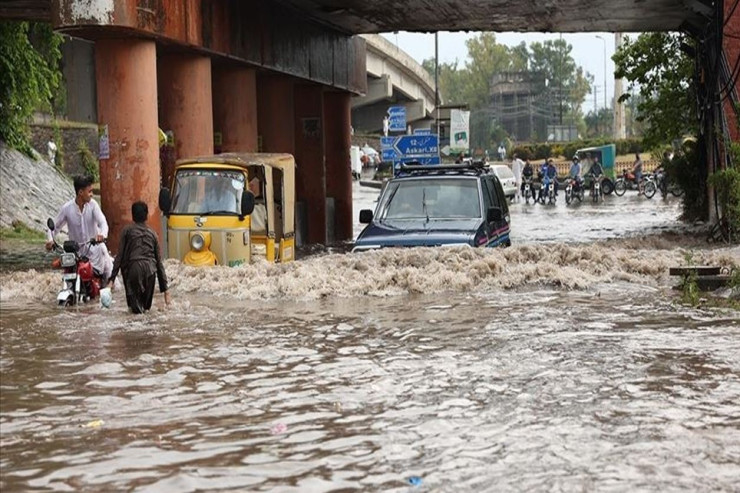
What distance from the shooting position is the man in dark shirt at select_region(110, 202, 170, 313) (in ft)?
44.9

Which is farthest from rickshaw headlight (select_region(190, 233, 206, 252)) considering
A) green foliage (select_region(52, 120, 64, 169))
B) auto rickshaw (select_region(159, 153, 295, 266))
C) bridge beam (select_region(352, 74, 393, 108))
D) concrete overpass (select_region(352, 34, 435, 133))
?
bridge beam (select_region(352, 74, 393, 108))

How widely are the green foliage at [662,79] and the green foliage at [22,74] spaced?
16.4 metres

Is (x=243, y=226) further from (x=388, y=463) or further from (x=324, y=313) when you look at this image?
(x=388, y=463)

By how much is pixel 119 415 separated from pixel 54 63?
2992cm

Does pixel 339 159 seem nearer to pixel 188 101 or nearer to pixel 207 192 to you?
pixel 188 101

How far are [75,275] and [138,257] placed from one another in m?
1.52

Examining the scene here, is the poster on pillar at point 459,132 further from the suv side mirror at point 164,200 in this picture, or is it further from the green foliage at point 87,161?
the suv side mirror at point 164,200

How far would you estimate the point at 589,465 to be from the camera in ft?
23.3

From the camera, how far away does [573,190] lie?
52.6 metres

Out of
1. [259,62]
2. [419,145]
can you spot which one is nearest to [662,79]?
[419,145]

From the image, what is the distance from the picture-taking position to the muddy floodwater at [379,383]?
708cm

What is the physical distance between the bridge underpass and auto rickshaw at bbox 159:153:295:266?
157 centimetres

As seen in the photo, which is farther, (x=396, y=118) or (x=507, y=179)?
(x=507, y=179)

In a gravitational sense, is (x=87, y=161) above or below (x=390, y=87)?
below
